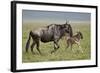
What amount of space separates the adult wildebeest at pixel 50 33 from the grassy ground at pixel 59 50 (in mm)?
30

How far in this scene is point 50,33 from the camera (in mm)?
1673

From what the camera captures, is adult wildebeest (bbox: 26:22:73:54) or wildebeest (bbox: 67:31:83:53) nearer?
adult wildebeest (bbox: 26:22:73:54)

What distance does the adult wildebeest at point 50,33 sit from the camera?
5.31 ft

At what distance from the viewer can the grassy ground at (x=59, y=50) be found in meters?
1.58

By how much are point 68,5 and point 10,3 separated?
0.46m

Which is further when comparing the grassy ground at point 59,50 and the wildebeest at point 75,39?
the wildebeest at point 75,39

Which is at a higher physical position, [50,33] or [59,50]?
[50,33]

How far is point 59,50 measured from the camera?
169 centimetres

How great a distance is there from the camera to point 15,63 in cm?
153

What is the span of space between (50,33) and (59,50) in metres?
0.15

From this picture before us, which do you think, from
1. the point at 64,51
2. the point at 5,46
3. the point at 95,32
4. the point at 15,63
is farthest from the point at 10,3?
the point at 95,32

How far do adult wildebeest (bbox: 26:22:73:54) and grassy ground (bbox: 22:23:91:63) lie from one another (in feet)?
0.10

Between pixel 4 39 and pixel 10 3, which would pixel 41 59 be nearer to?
pixel 4 39

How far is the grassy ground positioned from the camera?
62.2 inches
